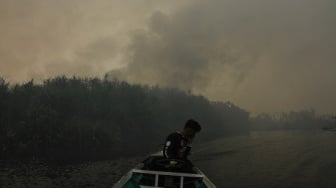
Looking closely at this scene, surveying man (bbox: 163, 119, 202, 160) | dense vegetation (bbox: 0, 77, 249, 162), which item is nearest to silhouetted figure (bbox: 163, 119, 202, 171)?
man (bbox: 163, 119, 202, 160)

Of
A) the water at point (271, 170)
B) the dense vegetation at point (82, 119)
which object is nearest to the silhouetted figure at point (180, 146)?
the water at point (271, 170)

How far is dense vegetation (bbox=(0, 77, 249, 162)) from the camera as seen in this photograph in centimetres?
6359

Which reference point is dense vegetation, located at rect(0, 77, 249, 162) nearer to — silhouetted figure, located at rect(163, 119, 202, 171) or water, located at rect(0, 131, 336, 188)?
water, located at rect(0, 131, 336, 188)

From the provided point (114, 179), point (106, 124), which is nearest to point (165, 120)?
point (106, 124)

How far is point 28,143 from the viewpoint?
63.8 meters

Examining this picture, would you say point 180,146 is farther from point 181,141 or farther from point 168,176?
point 168,176

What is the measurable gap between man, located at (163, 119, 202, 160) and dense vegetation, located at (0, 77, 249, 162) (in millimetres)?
38072

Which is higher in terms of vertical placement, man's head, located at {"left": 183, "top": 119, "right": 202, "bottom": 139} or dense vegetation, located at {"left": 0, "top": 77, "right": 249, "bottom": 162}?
dense vegetation, located at {"left": 0, "top": 77, "right": 249, "bottom": 162}

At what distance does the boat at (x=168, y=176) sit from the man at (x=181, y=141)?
0.28 m

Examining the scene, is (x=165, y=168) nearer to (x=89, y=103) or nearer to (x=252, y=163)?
(x=252, y=163)

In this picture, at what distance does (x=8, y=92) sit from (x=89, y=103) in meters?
18.5

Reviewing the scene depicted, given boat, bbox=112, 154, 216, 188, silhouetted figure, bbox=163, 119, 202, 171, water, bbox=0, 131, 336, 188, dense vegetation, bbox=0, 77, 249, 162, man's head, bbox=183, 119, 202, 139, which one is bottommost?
water, bbox=0, 131, 336, 188

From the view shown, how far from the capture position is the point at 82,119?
260 feet

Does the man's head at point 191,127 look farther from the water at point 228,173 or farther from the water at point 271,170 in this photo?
the water at point 228,173
